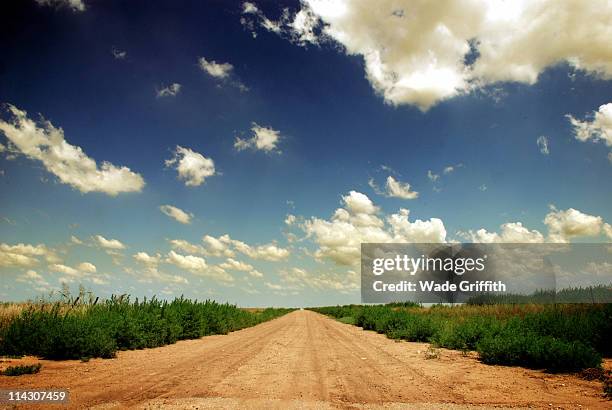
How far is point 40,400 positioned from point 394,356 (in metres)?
11.1

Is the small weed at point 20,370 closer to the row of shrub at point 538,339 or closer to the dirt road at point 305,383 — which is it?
the dirt road at point 305,383

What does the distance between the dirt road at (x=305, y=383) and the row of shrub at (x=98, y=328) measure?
0.79 m

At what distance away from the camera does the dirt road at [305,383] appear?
25.1ft

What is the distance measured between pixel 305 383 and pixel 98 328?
8.49 m

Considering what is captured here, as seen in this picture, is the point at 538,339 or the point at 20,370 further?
the point at 538,339

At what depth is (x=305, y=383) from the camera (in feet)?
30.5

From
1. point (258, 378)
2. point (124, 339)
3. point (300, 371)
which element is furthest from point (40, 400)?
point (124, 339)

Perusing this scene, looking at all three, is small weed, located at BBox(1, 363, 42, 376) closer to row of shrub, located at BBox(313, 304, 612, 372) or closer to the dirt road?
the dirt road

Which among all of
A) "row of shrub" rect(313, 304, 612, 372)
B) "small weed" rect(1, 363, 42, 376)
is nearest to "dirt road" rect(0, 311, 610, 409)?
"small weed" rect(1, 363, 42, 376)

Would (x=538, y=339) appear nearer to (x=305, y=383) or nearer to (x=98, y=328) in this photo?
(x=305, y=383)

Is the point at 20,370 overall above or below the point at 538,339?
below

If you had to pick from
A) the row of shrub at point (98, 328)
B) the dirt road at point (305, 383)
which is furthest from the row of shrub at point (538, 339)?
the row of shrub at point (98, 328)

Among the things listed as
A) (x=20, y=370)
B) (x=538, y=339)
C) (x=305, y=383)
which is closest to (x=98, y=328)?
(x=20, y=370)

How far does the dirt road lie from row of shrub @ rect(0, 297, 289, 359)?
0.79 m
